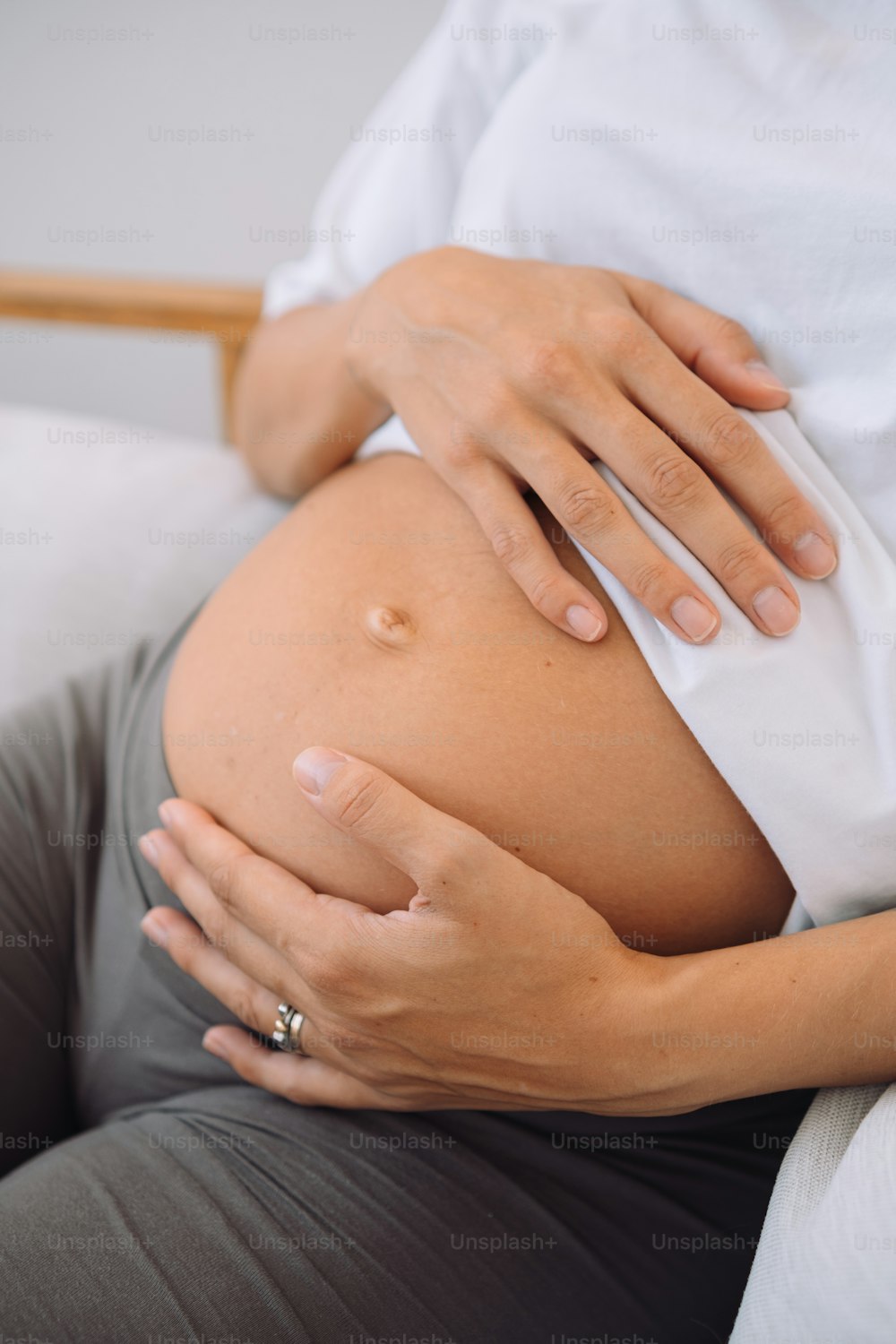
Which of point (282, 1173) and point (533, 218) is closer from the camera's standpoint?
point (282, 1173)

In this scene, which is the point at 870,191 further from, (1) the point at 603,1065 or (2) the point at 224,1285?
(2) the point at 224,1285

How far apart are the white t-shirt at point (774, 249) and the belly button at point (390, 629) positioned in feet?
0.41

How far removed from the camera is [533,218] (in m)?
0.72

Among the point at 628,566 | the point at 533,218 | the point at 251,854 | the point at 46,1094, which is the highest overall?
the point at 533,218

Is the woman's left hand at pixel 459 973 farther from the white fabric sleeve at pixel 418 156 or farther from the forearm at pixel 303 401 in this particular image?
the white fabric sleeve at pixel 418 156

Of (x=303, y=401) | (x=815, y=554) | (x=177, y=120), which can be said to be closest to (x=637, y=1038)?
(x=815, y=554)

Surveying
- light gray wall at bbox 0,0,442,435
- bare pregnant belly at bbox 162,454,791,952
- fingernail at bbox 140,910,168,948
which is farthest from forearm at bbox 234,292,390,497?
light gray wall at bbox 0,0,442,435

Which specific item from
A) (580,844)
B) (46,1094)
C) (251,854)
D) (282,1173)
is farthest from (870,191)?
(46,1094)

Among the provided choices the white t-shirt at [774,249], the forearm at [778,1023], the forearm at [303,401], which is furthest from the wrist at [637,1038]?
the forearm at [303,401]

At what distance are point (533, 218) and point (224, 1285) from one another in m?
0.68

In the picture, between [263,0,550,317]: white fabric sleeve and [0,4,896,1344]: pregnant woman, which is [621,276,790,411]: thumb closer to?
[0,4,896,1344]: pregnant woman

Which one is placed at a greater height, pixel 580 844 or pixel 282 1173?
pixel 580 844

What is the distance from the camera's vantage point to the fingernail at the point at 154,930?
644 mm

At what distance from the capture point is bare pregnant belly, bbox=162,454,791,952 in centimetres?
59
